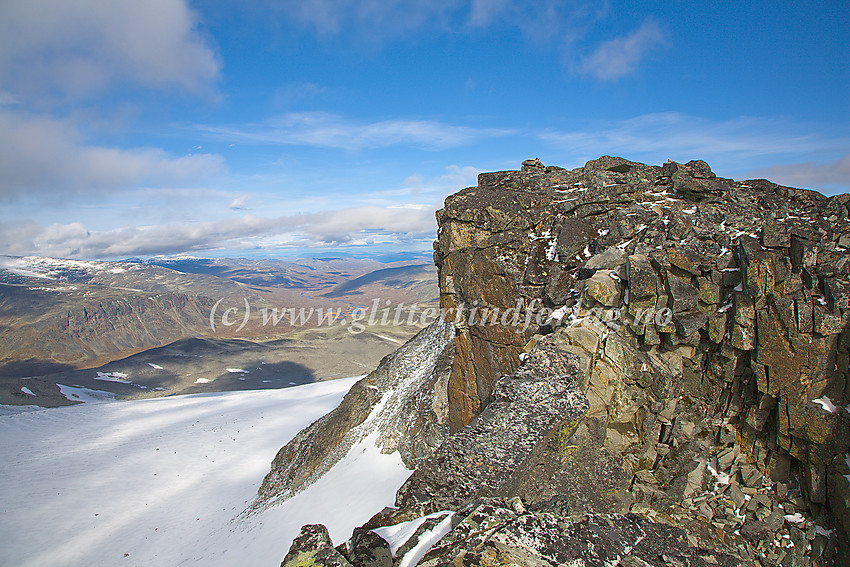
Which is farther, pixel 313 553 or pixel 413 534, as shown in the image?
pixel 413 534

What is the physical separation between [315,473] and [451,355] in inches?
400

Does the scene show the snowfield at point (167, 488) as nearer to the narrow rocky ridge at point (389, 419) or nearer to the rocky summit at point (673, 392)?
the narrow rocky ridge at point (389, 419)

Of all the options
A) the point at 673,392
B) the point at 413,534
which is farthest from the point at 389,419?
the point at 413,534

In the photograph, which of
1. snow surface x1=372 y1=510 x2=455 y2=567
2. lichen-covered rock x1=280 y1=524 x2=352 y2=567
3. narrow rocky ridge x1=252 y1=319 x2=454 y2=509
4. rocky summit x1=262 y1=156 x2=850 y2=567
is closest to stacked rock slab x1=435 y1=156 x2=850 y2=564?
rocky summit x1=262 y1=156 x2=850 y2=567

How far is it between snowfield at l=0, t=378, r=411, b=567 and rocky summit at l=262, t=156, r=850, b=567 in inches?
201

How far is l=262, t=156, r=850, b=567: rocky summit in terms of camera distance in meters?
10.7

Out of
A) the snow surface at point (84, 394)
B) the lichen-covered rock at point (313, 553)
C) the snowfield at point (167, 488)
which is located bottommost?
the snow surface at point (84, 394)

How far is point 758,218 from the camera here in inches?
646

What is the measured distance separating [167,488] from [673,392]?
3213cm

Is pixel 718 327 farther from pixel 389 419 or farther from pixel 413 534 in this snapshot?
pixel 389 419

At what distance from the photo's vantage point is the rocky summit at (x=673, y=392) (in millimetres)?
10734

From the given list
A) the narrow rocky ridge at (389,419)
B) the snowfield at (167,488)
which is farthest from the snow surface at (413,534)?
the narrow rocky ridge at (389,419)

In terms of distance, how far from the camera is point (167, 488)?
2880cm

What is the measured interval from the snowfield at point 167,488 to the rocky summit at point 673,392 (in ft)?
16.8
